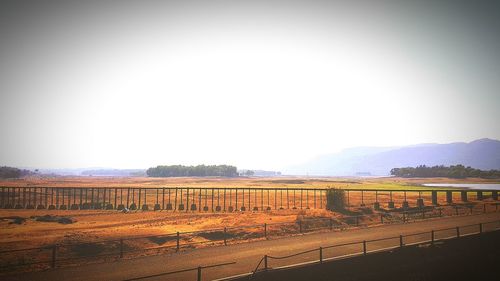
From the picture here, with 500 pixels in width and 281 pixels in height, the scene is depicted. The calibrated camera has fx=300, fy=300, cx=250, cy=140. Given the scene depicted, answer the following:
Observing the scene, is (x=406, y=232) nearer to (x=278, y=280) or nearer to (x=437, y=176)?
(x=278, y=280)

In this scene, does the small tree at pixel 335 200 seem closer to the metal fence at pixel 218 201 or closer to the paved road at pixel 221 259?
the metal fence at pixel 218 201

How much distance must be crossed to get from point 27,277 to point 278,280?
44.2ft

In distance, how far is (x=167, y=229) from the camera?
32656 millimetres

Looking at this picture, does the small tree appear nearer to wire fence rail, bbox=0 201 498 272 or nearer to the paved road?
wire fence rail, bbox=0 201 498 272

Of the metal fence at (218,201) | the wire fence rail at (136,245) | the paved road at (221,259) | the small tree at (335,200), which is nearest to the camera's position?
the paved road at (221,259)

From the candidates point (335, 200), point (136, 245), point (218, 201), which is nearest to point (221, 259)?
point (136, 245)

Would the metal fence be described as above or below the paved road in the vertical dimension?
below

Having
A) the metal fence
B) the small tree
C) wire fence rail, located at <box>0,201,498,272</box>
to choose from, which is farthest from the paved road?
the metal fence

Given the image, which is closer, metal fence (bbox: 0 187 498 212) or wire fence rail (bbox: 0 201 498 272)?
wire fence rail (bbox: 0 201 498 272)

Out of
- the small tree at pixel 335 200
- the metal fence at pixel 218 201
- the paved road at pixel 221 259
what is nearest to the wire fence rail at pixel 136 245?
the paved road at pixel 221 259

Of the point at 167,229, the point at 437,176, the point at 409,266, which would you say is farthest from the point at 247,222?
the point at 437,176

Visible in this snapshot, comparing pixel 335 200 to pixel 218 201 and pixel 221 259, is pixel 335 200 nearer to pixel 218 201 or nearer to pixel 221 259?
pixel 218 201

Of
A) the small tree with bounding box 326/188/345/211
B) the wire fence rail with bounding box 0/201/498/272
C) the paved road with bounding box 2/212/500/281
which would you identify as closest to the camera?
the paved road with bounding box 2/212/500/281

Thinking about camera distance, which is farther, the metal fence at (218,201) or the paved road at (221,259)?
the metal fence at (218,201)
